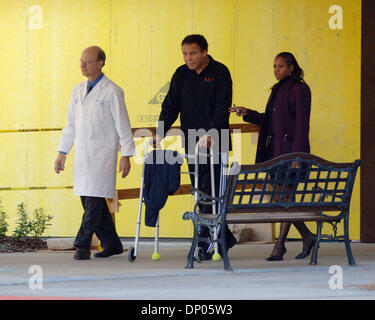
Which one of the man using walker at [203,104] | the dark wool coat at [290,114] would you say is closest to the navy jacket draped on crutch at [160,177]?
the man using walker at [203,104]

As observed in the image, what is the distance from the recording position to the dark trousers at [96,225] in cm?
712

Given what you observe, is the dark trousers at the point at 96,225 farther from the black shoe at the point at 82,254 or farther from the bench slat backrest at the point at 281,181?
the bench slat backrest at the point at 281,181

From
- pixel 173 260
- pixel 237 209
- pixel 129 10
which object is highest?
pixel 129 10

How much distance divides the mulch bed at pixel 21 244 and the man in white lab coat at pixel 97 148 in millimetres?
1187

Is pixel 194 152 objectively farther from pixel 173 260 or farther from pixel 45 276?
pixel 45 276

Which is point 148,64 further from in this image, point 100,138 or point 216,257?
point 216,257

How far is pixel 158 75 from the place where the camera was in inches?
372

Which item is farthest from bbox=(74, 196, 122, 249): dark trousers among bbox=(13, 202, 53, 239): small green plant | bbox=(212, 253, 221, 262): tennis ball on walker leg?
bbox=(13, 202, 53, 239): small green plant
